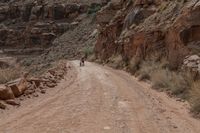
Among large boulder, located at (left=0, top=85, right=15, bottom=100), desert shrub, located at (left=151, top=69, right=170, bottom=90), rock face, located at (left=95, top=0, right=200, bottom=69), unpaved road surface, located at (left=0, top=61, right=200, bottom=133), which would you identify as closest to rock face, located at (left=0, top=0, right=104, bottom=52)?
rock face, located at (left=95, top=0, right=200, bottom=69)

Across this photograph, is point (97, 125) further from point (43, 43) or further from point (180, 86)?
point (43, 43)

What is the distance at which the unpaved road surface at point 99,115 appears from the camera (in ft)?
28.3

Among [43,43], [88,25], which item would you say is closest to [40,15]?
[43,43]

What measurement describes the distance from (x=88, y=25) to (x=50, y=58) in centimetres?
1786

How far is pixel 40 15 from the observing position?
3807 inches

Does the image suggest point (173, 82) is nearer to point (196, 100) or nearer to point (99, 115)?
point (196, 100)

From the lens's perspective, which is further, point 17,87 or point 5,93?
point 17,87

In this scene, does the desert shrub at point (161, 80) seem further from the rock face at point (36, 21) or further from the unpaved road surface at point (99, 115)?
the rock face at point (36, 21)

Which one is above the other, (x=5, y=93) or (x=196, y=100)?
(x=5, y=93)

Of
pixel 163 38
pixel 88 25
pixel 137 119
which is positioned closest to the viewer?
pixel 137 119

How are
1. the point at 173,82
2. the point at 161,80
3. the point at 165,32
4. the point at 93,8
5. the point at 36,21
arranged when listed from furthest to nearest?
the point at 36,21 → the point at 93,8 → the point at 165,32 → the point at 161,80 → the point at 173,82

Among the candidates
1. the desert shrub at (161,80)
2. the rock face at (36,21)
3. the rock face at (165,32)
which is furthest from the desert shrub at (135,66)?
A: the rock face at (36,21)

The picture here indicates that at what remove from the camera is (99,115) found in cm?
998

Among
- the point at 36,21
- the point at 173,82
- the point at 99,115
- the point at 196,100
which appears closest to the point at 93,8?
the point at 36,21
